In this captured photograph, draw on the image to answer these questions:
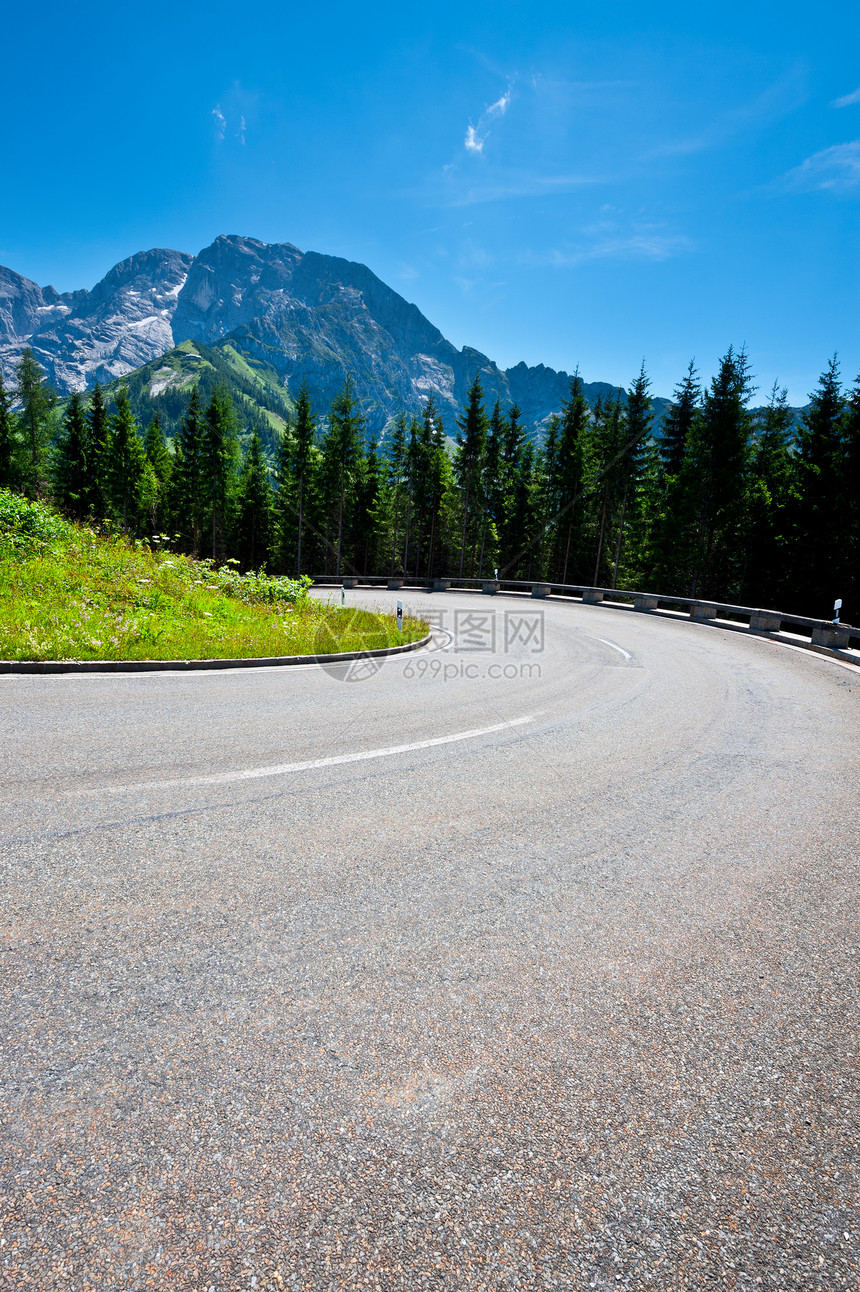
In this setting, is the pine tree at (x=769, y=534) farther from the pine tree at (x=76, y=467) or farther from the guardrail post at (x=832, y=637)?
the pine tree at (x=76, y=467)

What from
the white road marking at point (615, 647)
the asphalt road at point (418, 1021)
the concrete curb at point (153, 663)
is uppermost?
the white road marking at point (615, 647)

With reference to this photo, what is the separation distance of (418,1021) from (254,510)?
5785cm

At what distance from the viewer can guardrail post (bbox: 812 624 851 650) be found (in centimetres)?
1538

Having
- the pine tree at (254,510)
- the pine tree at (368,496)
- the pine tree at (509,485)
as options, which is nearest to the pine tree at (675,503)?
the pine tree at (509,485)

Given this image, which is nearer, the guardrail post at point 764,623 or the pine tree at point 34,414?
the guardrail post at point 764,623

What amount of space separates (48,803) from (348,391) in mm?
47134

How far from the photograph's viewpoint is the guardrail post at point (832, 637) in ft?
50.4

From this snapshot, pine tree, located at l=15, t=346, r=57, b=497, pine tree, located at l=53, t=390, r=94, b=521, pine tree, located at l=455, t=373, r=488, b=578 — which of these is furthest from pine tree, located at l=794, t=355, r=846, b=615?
pine tree, located at l=15, t=346, r=57, b=497

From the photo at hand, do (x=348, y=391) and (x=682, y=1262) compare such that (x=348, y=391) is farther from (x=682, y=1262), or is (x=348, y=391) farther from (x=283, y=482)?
(x=682, y=1262)

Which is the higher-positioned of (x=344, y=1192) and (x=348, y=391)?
(x=348, y=391)

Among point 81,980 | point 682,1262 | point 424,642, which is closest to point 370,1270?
point 682,1262

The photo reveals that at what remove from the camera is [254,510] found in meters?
55.7

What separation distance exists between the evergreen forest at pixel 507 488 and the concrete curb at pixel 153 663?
2674cm

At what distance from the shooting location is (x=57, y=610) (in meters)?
11.0
